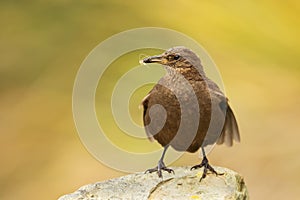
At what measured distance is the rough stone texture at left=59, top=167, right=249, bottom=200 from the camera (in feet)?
9.37

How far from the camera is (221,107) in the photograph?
2.97 metres

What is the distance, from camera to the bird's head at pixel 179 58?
9.42 ft

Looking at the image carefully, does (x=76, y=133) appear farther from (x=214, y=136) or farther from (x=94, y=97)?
(x=214, y=136)

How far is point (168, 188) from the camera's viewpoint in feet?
9.63

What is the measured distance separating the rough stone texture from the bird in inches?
5.9

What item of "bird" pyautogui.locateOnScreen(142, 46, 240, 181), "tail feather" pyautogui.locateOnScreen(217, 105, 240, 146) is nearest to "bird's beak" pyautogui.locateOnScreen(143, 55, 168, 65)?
"bird" pyautogui.locateOnScreen(142, 46, 240, 181)

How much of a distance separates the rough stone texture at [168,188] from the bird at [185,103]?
149 millimetres

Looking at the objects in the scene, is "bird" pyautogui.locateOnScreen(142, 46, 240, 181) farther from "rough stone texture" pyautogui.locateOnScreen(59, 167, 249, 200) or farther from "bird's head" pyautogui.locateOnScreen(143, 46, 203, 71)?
"rough stone texture" pyautogui.locateOnScreen(59, 167, 249, 200)

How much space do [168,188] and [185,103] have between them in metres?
0.35

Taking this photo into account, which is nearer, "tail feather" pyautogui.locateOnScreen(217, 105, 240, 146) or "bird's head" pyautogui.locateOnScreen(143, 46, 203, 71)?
"bird's head" pyautogui.locateOnScreen(143, 46, 203, 71)

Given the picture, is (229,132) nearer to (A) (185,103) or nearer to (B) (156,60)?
(A) (185,103)

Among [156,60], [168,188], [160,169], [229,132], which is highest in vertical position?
[156,60]

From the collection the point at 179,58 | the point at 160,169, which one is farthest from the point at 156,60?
the point at 160,169

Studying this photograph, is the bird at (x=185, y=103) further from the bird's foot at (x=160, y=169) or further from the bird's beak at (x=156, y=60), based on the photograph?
the bird's foot at (x=160, y=169)
